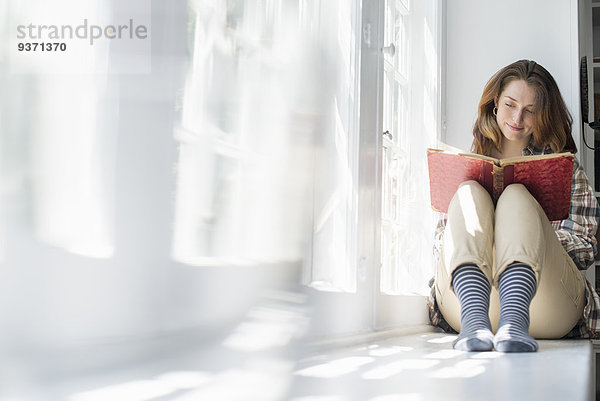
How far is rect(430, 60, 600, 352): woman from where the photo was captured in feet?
4.84

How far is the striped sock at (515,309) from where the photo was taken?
136cm

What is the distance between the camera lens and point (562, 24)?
2.44 m

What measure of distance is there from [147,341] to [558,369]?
0.66 meters

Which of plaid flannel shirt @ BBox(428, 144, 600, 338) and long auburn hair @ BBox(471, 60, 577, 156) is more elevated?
long auburn hair @ BBox(471, 60, 577, 156)

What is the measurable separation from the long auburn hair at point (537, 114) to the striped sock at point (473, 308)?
75cm

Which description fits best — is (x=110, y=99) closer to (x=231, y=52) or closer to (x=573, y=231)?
(x=231, y=52)

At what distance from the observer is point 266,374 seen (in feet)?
3.16

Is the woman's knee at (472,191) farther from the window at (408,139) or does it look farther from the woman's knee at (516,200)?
the window at (408,139)

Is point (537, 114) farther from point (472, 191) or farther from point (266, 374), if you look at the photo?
point (266, 374)

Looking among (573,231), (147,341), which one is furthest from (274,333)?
(573,231)

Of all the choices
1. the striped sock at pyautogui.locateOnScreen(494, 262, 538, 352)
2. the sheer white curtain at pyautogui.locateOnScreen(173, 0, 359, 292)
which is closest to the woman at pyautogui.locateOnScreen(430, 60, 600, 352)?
the striped sock at pyautogui.locateOnScreen(494, 262, 538, 352)

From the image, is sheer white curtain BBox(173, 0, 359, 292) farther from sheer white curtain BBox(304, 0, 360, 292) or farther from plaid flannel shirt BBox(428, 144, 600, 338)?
plaid flannel shirt BBox(428, 144, 600, 338)

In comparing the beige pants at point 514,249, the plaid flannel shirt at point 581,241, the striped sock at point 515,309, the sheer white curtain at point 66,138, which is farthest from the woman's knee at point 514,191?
the sheer white curtain at point 66,138

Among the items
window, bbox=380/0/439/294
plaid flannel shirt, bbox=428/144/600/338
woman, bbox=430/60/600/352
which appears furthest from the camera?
window, bbox=380/0/439/294
